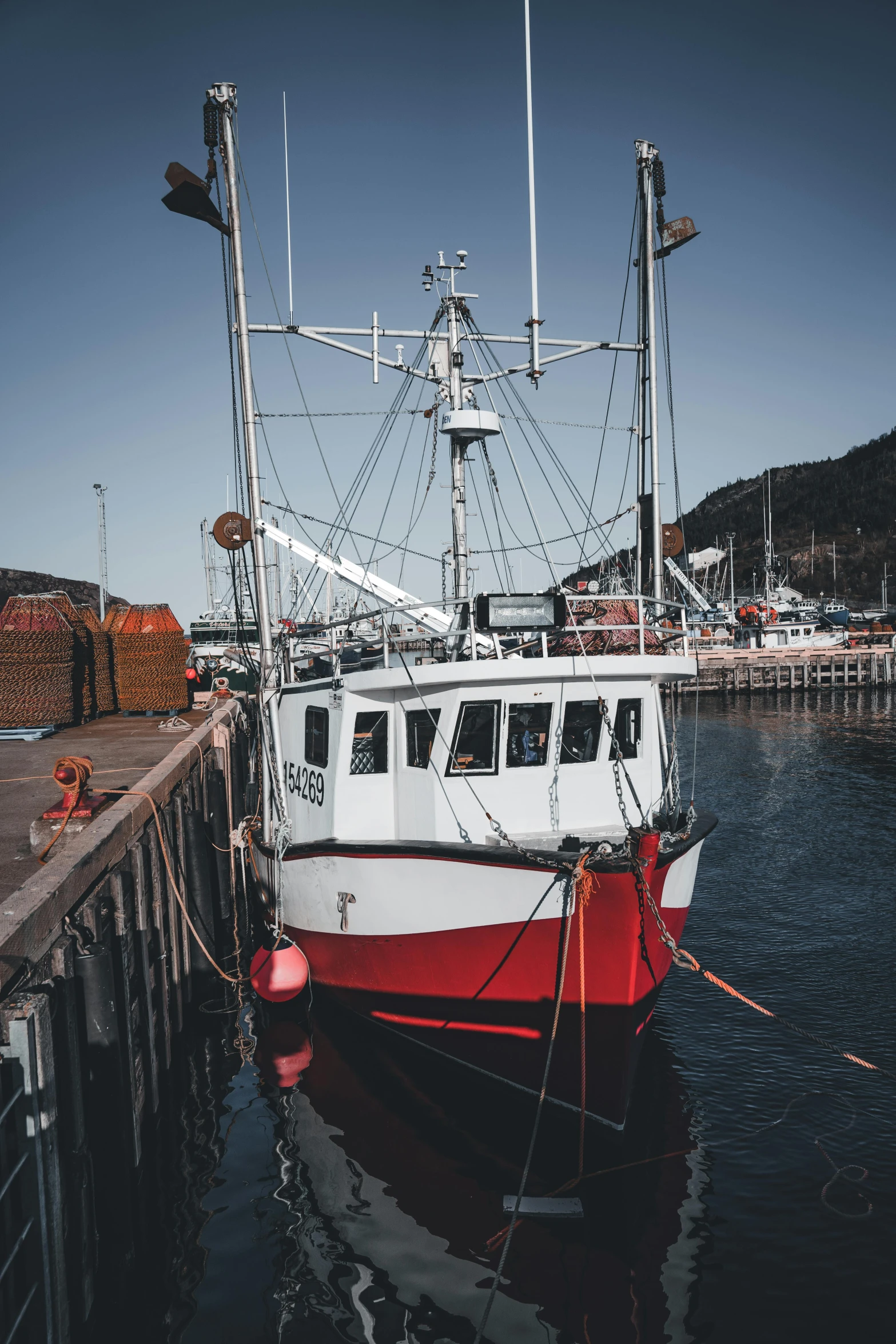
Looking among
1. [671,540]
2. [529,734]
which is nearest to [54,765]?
[529,734]

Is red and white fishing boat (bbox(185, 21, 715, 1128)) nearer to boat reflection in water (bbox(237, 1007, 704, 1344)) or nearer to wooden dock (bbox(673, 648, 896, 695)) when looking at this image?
A: boat reflection in water (bbox(237, 1007, 704, 1344))

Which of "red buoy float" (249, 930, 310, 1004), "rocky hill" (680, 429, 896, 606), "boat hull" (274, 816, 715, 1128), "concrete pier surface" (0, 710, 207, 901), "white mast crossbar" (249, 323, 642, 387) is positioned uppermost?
"rocky hill" (680, 429, 896, 606)

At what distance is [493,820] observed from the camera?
9094mm

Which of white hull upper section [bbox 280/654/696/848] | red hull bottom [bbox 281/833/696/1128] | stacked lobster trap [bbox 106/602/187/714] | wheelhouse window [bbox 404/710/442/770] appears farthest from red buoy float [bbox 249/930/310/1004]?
stacked lobster trap [bbox 106/602/187/714]

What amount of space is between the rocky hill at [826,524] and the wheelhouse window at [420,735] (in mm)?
99517

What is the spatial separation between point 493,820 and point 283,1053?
14.8 feet

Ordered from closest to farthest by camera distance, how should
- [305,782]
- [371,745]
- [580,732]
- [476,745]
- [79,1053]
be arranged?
[79,1053], [476,745], [580,732], [371,745], [305,782]

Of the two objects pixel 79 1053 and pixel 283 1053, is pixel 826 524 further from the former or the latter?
pixel 79 1053

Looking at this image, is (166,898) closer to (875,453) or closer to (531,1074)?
(531,1074)

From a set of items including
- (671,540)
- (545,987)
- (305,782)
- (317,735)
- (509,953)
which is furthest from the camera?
(671,540)

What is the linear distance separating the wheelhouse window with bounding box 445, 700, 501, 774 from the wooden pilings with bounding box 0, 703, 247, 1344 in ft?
12.0

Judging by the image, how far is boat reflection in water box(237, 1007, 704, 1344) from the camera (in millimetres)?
6402

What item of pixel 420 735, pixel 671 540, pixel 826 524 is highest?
pixel 826 524

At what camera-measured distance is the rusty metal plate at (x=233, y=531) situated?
12250 millimetres
